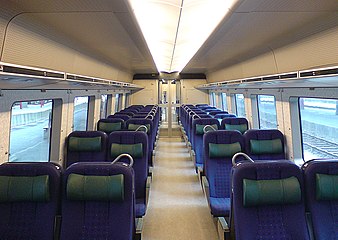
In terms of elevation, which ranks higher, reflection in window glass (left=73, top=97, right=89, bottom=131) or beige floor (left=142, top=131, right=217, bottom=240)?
reflection in window glass (left=73, top=97, right=89, bottom=131)

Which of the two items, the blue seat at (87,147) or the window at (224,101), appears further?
the window at (224,101)

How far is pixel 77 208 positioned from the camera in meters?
2.00

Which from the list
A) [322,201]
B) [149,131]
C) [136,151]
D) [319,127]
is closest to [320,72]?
[322,201]

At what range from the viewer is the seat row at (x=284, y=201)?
1.93 metres

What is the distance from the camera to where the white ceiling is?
1948 mm

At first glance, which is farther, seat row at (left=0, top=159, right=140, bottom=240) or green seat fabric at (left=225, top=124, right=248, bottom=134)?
green seat fabric at (left=225, top=124, right=248, bottom=134)

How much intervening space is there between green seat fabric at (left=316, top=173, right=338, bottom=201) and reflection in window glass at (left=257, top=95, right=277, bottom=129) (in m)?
2.91

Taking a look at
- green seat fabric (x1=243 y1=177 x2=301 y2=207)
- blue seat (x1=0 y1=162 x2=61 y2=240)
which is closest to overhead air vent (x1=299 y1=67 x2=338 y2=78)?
green seat fabric (x1=243 y1=177 x2=301 y2=207)

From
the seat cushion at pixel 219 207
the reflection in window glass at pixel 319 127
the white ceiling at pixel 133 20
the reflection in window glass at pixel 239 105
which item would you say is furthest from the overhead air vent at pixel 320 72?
the reflection in window glass at pixel 239 105

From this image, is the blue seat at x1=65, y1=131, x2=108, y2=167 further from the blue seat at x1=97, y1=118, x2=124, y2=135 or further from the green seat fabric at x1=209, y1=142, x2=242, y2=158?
the green seat fabric at x1=209, y1=142, x2=242, y2=158

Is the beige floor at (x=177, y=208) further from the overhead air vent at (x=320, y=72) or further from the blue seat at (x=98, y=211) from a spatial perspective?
the overhead air vent at (x=320, y=72)

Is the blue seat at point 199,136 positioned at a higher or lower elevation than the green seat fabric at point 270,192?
higher

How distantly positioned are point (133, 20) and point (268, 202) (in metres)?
2.11

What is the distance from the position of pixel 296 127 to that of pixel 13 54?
4037 mm
